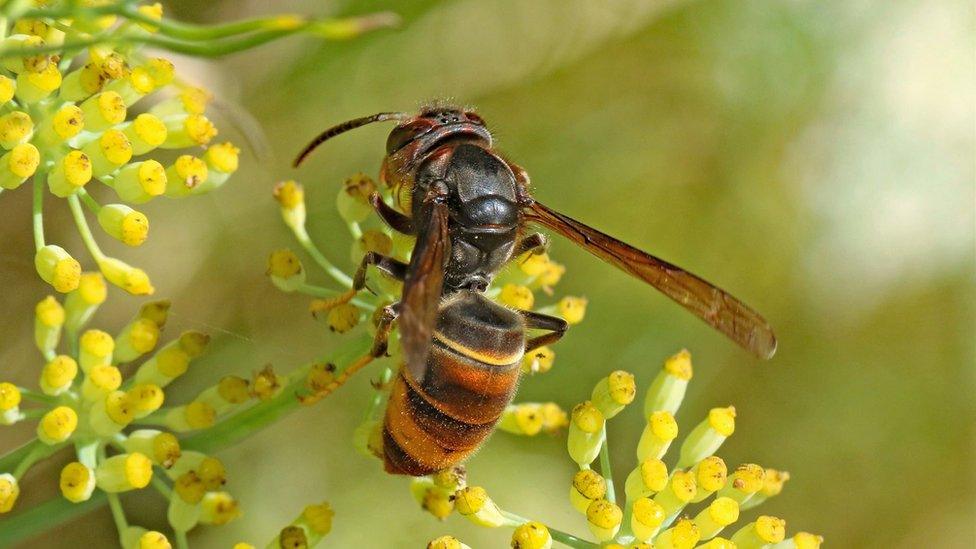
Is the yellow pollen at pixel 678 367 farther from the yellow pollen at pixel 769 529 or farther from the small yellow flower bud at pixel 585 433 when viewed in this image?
the yellow pollen at pixel 769 529

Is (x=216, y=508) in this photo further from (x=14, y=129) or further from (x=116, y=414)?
(x=14, y=129)

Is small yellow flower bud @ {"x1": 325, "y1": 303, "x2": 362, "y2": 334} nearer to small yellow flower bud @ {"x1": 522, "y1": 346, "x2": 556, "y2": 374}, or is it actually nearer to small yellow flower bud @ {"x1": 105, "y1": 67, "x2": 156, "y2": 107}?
small yellow flower bud @ {"x1": 522, "y1": 346, "x2": 556, "y2": 374}

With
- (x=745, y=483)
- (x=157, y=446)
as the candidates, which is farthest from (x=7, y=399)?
(x=745, y=483)

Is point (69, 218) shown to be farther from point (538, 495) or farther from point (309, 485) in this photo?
point (538, 495)

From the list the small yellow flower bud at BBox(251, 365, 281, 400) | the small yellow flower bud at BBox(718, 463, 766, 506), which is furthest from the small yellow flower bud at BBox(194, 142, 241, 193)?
the small yellow flower bud at BBox(718, 463, 766, 506)

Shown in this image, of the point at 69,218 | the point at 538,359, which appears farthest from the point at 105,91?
the point at 69,218

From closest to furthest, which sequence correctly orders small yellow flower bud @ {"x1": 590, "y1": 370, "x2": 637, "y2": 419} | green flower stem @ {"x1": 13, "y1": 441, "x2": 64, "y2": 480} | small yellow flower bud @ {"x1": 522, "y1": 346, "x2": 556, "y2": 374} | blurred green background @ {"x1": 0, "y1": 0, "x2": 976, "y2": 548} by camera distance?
green flower stem @ {"x1": 13, "y1": 441, "x2": 64, "y2": 480}
small yellow flower bud @ {"x1": 590, "y1": 370, "x2": 637, "y2": 419}
small yellow flower bud @ {"x1": 522, "y1": 346, "x2": 556, "y2": 374}
blurred green background @ {"x1": 0, "y1": 0, "x2": 976, "y2": 548}
